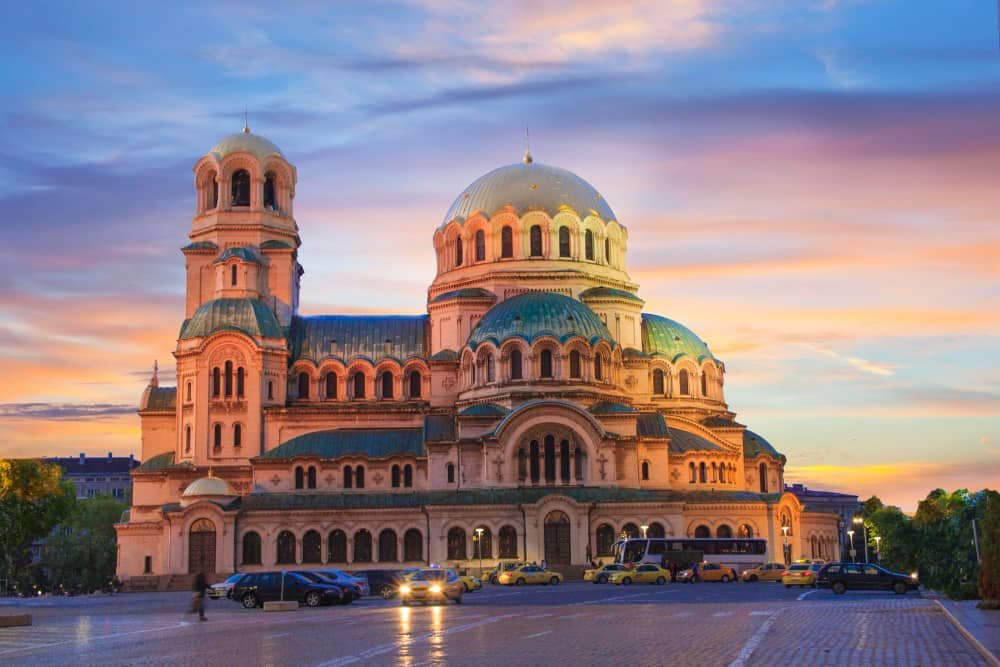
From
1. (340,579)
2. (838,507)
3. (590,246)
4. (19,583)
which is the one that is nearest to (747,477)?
(590,246)

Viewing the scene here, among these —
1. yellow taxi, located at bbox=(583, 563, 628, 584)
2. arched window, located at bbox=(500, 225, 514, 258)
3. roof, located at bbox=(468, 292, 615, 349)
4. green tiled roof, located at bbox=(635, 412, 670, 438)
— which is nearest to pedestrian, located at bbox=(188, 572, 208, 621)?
yellow taxi, located at bbox=(583, 563, 628, 584)

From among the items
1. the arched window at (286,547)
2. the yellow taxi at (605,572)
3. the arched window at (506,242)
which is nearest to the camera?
the yellow taxi at (605,572)

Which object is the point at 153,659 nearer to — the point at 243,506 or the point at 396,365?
the point at 243,506

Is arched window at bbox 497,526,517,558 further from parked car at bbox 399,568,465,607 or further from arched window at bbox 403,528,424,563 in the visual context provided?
parked car at bbox 399,568,465,607

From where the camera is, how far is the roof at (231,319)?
87.9m

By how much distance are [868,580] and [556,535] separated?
31.1m

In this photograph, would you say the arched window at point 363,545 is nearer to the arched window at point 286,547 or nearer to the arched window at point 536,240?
the arched window at point 286,547

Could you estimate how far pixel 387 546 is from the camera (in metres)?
82.7

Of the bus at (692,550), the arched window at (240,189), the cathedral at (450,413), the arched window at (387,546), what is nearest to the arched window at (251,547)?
the cathedral at (450,413)

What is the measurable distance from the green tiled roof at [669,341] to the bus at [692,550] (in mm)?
19511

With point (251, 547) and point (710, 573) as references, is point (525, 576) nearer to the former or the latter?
point (710, 573)

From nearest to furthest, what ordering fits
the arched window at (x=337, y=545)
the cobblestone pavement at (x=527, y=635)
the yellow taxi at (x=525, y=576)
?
the cobblestone pavement at (x=527, y=635) → the yellow taxi at (x=525, y=576) → the arched window at (x=337, y=545)

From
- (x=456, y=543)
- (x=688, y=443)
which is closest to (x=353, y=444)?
(x=456, y=543)

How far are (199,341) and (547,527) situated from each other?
25.4m
